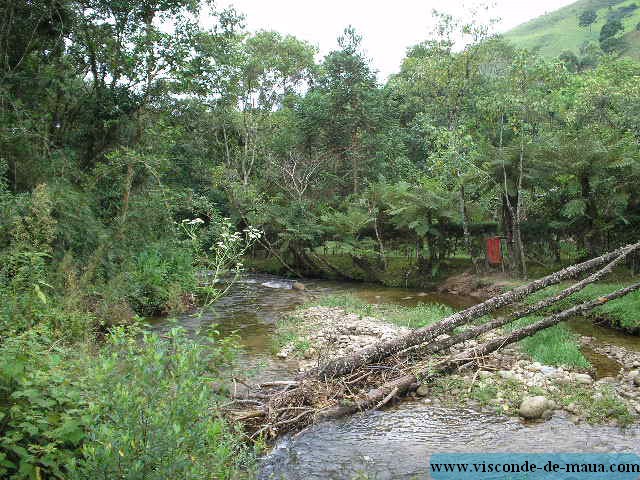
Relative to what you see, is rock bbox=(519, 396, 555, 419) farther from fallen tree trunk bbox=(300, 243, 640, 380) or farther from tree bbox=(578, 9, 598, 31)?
tree bbox=(578, 9, 598, 31)

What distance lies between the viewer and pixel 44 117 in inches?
465

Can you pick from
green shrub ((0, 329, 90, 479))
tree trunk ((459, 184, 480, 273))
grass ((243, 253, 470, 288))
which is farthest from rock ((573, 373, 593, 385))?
grass ((243, 253, 470, 288))

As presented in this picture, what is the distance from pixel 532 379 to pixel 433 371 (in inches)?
56.6

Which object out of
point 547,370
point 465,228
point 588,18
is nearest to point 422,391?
point 547,370

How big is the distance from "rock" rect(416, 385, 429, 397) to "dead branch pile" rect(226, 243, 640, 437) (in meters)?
0.08

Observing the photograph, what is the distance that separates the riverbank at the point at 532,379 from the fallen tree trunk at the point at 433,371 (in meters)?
0.16

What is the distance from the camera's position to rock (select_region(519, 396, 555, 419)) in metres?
6.13

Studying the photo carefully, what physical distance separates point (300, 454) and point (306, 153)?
2470 centimetres

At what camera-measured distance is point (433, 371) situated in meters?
7.28

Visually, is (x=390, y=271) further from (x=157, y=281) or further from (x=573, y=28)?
(x=573, y=28)

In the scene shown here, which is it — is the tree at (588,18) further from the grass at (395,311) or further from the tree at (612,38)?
the grass at (395,311)

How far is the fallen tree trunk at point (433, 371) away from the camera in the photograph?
6.30m

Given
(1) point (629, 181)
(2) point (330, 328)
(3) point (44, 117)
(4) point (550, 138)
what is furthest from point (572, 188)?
(3) point (44, 117)

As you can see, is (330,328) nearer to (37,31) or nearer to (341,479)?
(341,479)
